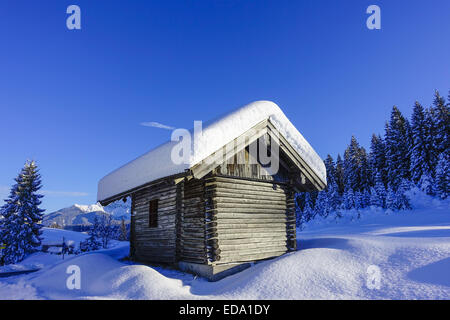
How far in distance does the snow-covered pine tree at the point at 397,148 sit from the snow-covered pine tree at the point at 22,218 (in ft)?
145

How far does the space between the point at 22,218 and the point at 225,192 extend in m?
27.4

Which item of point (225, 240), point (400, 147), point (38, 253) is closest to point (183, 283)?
point (225, 240)

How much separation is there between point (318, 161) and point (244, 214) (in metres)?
4.07

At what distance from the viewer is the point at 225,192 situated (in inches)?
377

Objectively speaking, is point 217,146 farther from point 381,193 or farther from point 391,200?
point 381,193

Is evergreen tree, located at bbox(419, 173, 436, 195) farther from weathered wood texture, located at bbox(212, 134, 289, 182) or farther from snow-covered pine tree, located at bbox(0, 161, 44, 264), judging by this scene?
snow-covered pine tree, located at bbox(0, 161, 44, 264)

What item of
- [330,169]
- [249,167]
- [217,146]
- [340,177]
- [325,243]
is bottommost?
[325,243]

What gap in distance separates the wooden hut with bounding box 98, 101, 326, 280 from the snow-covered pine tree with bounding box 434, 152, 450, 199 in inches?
1019

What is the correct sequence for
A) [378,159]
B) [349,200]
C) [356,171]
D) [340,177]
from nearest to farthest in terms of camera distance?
[349,200] < [378,159] < [356,171] < [340,177]

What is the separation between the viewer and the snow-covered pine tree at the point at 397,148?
125 ft

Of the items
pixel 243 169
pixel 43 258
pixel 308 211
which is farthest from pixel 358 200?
pixel 43 258
